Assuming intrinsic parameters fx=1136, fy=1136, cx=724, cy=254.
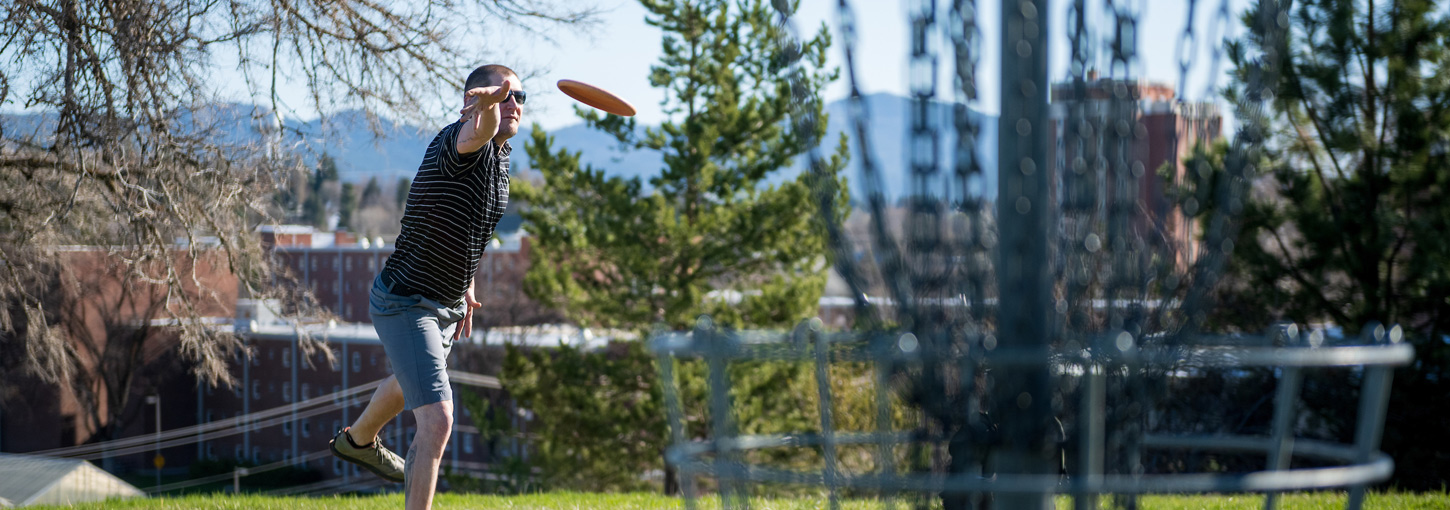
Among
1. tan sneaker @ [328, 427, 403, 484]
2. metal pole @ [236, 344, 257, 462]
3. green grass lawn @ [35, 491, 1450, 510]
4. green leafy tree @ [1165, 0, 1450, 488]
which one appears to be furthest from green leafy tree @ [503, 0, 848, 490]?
metal pole @ [236, 344, 257, 462]

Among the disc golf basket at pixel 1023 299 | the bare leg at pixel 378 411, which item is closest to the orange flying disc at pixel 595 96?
the bare leg at pixel 378 411

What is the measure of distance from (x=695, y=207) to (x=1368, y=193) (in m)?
14.2

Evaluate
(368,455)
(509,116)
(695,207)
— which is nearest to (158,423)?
(695,207)

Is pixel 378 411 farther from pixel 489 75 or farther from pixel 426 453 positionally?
pixel 489 75

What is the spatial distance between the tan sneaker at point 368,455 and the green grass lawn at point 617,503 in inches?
46.9

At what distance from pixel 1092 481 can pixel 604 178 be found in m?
21.0

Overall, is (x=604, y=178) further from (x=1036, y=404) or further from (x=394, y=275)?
(x=1036, y=404)

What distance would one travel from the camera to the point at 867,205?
1.83m

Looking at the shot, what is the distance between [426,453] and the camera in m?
3.25

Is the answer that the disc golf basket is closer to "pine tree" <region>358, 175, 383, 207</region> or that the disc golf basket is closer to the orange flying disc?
the orange flying disc

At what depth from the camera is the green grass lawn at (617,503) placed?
4668 mm

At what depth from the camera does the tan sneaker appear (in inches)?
148

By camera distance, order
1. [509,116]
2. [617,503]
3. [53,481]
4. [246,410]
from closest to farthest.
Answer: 1. [509,116]
2. [617,503]
3. [53,481]
4. [246,410]

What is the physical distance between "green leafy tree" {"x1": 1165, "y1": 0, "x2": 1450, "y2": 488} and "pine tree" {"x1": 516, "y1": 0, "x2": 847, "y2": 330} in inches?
411
